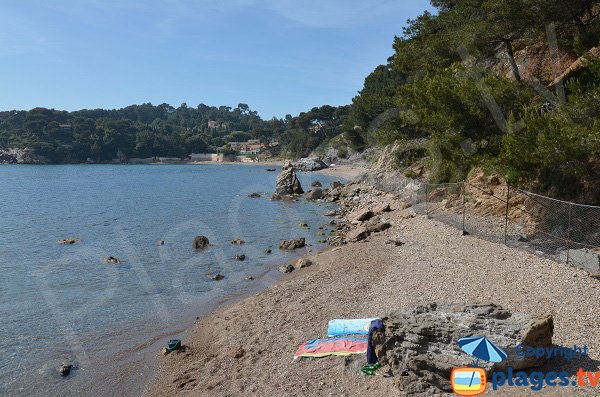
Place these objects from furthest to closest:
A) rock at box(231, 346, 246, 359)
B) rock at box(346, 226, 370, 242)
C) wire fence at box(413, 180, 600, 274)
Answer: rock at box(346, 226, 370, 242)
wire fence at box(413, 180, 600, 274)
rock at box(231, 346, 246, 359)

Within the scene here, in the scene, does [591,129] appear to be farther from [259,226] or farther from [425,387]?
[259,226]

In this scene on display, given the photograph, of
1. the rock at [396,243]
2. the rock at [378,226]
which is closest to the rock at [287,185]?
the rock at [378,226]

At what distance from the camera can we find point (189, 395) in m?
9.59

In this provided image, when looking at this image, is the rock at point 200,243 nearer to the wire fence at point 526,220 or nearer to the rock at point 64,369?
the wire fence at point 526,220

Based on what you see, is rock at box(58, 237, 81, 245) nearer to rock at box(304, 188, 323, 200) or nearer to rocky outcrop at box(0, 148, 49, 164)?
rock at box(304, 188, 323, 200)

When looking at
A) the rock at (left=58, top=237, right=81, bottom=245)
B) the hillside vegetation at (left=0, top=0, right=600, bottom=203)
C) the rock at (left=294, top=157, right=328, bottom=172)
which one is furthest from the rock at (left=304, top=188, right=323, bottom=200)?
the rock at (left=294, top=157, right=328, bottom=172)

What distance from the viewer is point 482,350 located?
7.53 m

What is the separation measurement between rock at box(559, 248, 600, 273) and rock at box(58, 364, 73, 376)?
44.3 feet

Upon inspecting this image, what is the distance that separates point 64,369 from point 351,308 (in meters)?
7.27

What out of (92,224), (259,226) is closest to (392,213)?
(259,226)

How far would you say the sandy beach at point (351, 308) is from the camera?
29.2 ft

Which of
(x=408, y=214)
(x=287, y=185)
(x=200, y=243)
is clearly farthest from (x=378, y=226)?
(x=287, y=185)

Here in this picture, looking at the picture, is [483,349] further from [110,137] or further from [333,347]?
[110,137]

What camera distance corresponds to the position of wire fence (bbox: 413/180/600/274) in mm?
13852
